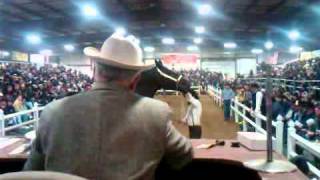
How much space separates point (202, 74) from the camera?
35.5m

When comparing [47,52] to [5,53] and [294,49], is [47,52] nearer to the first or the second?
[5,53]

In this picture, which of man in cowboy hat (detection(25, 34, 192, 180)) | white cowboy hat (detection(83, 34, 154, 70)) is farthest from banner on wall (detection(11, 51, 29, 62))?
man in cowboy hat (detection(25, 34, 192, 180))

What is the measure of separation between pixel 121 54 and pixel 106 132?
0.39 metres

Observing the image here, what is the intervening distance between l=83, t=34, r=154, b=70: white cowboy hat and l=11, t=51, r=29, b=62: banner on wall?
30170 mm

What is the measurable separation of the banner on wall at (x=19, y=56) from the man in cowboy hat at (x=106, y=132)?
30.3 m

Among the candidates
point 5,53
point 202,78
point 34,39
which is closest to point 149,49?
point 202,78

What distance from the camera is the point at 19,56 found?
32156mm

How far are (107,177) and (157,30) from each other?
99.3 ft

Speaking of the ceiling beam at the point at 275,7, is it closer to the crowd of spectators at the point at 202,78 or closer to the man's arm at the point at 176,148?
the crowd of spectators at the point at 202,78

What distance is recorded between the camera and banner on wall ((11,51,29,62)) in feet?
101

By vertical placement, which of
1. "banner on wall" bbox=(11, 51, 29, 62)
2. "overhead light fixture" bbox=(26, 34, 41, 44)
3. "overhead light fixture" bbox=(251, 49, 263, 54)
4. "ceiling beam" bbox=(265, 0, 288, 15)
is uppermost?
"ceiling beam" bbox=(265, 0, 288, 15)

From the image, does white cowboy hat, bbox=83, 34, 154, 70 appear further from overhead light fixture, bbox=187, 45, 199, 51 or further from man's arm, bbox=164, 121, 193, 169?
overhead light fixture, bbox=187, 45, 199, 51

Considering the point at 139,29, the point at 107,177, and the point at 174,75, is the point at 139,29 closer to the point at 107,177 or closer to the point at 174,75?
the point at 174,75

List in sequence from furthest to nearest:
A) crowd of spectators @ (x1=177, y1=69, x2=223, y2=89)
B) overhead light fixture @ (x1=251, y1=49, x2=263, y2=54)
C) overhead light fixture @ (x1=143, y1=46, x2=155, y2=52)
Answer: overhead light fixture @ (x1=251, y1=49, x2=263, y2=54), overhead light fixture @ (x1=143, y1=46, x2=155, y2=52), crowd of spectators @ (x1=177, y1=69, x2=223, y2=89)
